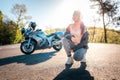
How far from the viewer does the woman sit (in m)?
→ 6.24

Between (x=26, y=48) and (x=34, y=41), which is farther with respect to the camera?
(x=34, y=41)

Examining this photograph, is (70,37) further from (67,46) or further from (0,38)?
(0,38)

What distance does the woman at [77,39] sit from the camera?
6.24 meters

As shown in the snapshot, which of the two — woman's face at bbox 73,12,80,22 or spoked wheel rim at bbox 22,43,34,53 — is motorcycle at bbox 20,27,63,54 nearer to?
spoked wheel rim at bbox 22,43,34,53

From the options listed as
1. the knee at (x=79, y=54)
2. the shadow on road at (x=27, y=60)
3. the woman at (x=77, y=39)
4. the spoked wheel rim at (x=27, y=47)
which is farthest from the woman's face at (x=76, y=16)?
the spoked wheel rim at (x=27, y=47)

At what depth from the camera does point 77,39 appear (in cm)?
638

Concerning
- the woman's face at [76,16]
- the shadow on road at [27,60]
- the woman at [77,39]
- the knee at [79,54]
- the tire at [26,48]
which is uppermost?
the woman's face at [76,16]

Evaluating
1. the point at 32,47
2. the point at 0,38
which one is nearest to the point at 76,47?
the point at 32,47

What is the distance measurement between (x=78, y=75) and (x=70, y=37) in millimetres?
1605

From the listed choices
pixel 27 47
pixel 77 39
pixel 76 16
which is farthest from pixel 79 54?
pixel 27 47

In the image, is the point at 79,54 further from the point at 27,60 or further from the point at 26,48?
the point at 26,48

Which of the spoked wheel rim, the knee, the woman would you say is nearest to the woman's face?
the woman

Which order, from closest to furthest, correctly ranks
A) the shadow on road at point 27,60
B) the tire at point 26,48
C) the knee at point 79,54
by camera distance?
the knee at point 79,54, the shadow on road at point 27,60, the tire at point 26,48

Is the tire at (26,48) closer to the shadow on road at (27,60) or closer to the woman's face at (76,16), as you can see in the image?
the shadow on road at (27,60)
